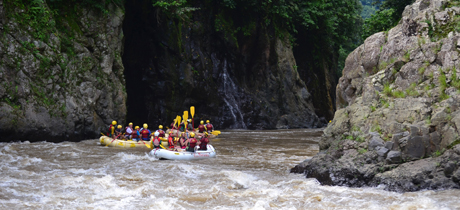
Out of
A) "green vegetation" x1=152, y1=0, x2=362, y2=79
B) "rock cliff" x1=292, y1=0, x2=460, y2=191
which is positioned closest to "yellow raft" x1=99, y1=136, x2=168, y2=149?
"rock cliff" x1=292, y1=0, x2=460, y2=191

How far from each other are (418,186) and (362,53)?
4.27 metres

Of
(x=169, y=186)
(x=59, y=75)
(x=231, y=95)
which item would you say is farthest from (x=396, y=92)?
(x=231, y=95)

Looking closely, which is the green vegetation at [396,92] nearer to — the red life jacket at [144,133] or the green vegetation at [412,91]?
the green vegetation at [412,91]

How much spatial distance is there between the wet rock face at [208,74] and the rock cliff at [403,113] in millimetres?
13788

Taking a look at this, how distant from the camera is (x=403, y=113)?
8.31m

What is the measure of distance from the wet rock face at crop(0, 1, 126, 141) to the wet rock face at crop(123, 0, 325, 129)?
364 cm

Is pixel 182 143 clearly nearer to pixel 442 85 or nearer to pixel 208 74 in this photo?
pixel 442 85

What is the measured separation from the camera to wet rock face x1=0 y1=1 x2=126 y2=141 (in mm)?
13961

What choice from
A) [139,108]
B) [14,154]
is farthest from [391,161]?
[139,108]

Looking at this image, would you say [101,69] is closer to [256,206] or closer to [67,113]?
[67,113]

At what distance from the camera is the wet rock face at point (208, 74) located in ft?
74.2

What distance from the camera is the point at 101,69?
1761 centimetres

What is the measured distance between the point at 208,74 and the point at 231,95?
2.10 meters

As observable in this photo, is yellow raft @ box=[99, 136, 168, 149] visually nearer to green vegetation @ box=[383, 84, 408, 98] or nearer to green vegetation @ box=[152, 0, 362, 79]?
green vegetation @ box=[152, 0, 362, 79]
